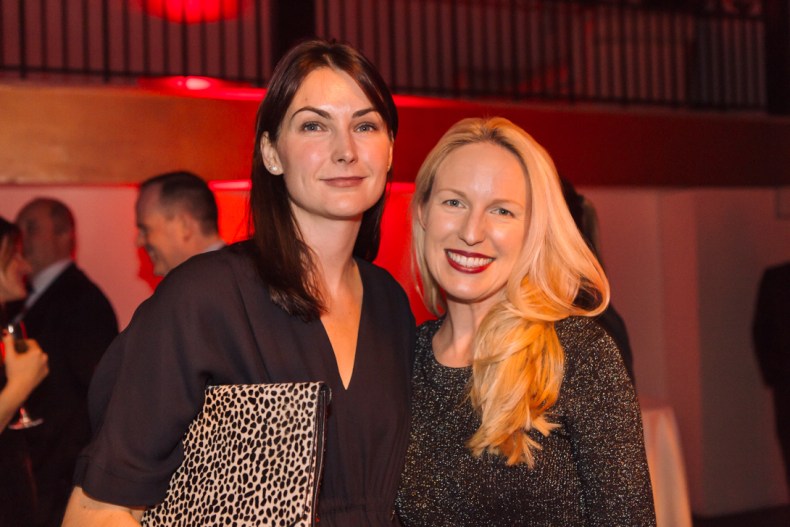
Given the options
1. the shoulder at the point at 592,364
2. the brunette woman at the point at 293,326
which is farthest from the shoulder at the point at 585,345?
the brunette woman at the point at 293,326

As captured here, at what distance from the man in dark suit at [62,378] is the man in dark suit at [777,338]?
3.58 metres

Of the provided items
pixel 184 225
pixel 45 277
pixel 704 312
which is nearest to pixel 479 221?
pixel 184 225

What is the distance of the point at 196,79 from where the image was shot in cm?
492

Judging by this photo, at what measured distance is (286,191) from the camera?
6.07 feet

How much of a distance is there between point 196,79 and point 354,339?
137 inches

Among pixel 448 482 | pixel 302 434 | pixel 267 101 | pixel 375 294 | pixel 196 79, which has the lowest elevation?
pixel 448 482

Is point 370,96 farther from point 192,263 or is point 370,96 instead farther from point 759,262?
point 759,262

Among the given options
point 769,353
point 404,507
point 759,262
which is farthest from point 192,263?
point 759,262

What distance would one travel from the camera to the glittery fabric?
1710 mm

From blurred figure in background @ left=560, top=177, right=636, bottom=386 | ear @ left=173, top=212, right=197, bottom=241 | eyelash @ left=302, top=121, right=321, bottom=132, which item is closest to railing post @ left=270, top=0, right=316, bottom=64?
ear @ left=173, top=212, right=197, bottom=241

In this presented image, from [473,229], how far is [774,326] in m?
3.62

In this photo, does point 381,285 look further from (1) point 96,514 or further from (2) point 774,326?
(2) point 774,326

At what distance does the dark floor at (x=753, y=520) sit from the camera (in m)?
5.49

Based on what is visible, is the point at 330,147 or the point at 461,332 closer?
the point at 330,147
